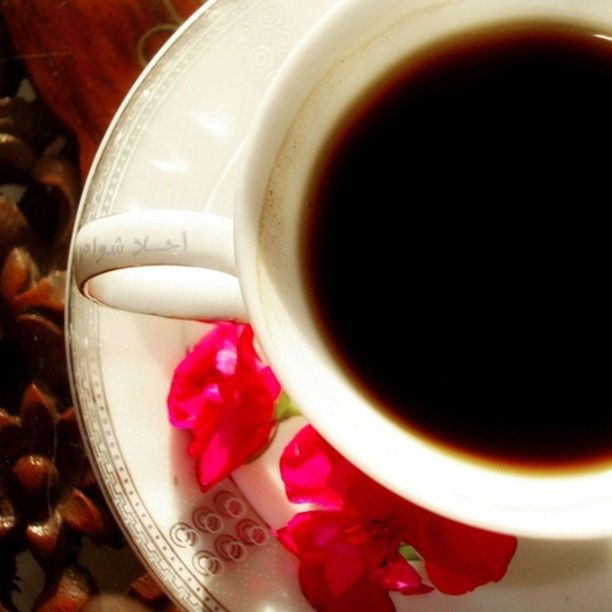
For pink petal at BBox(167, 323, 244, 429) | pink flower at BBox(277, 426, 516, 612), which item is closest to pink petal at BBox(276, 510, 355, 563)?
pink flower at BBox(277, 426, 516, 612)

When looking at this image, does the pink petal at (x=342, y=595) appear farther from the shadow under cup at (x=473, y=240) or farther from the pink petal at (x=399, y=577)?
the shadow under cup at (x=473, y=240)

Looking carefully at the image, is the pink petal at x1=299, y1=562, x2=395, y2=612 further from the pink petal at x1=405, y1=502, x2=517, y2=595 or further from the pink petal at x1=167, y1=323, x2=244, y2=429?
the pink petal at x1=167, y1=323, x2=244, y2=429

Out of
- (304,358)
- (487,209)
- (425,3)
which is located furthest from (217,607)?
(425,3)

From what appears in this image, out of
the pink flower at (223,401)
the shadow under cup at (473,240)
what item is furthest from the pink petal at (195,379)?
the shadow under cup at (473,240)

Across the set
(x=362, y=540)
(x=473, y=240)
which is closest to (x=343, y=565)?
(x=362, y=540)

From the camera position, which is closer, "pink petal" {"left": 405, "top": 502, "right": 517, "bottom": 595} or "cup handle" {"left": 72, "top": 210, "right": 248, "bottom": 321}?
"cup handle" {"left": 72, "top": 210, "right": 248, "bottom": 321}
